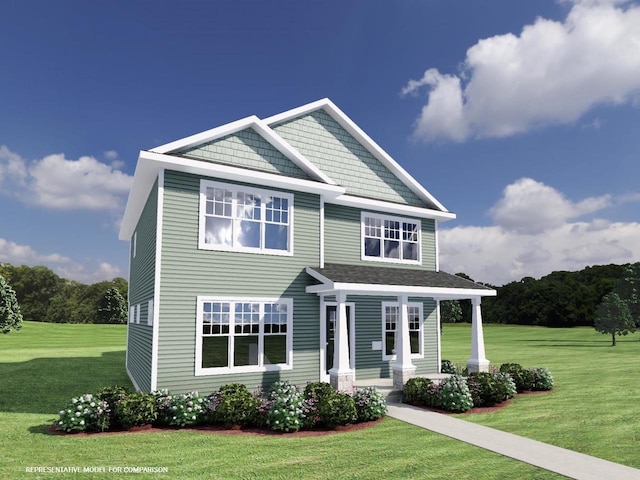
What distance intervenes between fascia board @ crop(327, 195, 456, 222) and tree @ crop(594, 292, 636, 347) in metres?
31.6

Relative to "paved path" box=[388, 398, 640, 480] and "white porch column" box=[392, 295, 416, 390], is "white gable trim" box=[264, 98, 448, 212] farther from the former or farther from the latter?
"paved path" box=[388, 398, 640, 480]

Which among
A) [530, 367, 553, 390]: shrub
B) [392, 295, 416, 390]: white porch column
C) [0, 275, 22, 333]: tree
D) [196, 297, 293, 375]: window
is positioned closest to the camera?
[196, 297, 293, 375]: window

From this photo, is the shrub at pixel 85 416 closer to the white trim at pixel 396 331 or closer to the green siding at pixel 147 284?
the green siding at pixel 147 284

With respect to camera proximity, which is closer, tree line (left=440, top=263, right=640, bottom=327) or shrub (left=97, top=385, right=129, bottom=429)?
shrub (left=97, top=385, right=129, bottom=429)

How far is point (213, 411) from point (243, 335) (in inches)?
108

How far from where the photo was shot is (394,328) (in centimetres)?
1823

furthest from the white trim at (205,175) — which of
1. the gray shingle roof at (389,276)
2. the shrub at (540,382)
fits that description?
the shrub at (540,382)

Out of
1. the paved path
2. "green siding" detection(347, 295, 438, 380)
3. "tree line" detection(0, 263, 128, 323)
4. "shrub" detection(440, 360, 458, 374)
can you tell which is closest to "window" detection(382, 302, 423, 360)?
"green siding" detection(347, 295, 438, 380)

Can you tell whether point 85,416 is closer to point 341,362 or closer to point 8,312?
point 341,362

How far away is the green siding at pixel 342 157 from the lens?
1806cm

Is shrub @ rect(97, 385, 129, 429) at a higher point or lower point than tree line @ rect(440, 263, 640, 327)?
lower

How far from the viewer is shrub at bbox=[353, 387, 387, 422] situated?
483 inches

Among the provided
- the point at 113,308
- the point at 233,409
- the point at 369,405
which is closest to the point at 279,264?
the point at 233,409

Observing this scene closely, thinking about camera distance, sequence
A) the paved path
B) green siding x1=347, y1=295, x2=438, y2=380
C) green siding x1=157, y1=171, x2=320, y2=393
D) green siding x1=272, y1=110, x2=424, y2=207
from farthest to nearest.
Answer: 1. green siding x1=272, y1=110, x2=424, y2=207
2. green siding x1=347, y1=295, x2=438, y2=380
3. green siding x1=157, y1=171, x2=320, y2=393
4. the paved path
